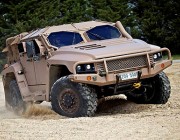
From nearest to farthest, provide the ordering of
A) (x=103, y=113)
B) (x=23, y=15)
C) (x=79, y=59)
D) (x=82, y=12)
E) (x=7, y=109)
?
(x=79, y=59)
(x=103, y=113)
(x=7, y=109)
(x=23, y=15)
(x=82, y=12)

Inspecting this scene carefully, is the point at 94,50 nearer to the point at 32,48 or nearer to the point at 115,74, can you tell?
the point at 115,74

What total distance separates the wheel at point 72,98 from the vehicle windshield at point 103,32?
169 centimetres

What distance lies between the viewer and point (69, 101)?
34.2 feet

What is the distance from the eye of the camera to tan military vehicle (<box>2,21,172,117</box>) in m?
10.2

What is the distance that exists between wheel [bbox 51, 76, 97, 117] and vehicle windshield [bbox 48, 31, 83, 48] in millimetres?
1226

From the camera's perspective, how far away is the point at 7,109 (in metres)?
13.5

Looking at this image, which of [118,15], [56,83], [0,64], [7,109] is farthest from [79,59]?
[118,15]

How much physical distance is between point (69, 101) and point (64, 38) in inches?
71.3

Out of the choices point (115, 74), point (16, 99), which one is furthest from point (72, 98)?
point (16, 99)

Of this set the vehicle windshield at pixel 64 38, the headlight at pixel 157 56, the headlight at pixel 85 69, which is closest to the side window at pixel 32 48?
the vehicle windshield at pixel 64 38

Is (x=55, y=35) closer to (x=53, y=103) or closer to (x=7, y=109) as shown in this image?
(x=53, y=103)

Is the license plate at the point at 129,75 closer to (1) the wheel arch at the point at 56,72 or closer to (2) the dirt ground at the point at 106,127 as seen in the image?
(2) the dirt ground at the point at 106,127

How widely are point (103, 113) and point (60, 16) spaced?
23808mm

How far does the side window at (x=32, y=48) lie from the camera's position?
1184 cm
